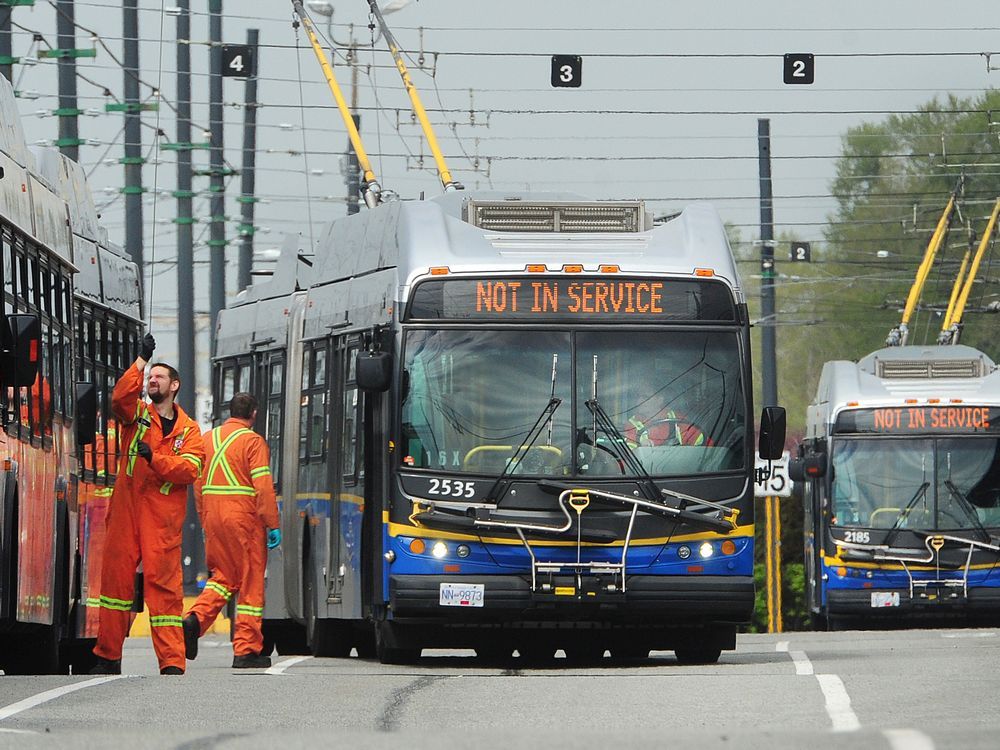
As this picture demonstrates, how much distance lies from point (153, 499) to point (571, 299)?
3170mm

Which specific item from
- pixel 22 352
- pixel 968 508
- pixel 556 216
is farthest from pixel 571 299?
pixel 968 508

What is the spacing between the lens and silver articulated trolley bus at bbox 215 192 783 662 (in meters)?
16.4

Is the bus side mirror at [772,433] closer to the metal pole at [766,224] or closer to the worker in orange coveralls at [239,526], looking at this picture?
the worker in orange coveralls at [239,526]

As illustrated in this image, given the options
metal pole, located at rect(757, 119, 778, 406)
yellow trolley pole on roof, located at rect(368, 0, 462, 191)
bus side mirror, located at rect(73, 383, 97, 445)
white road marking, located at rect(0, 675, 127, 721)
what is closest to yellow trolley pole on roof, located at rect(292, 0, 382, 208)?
yellow trolley pole on roof, located at rect(368, 0, 462, 191)

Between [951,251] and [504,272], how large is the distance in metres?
50.9

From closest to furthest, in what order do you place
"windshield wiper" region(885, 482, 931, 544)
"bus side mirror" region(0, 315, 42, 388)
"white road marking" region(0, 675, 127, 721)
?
"white road marking" region(0, 675, 127, 721) < "bus side mirror" region(0, 315, 42, 388) < "windshield wiper" region(885, 482, 931, 544)

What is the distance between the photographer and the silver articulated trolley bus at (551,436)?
16.4 meters

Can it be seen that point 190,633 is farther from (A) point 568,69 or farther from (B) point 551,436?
(A) point 568,69

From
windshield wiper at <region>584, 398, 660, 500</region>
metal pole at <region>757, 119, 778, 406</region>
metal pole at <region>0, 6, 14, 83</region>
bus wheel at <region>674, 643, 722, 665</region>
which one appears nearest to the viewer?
windshield wiper at <region>584, 398, 660, 500</region>

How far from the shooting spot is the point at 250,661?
16672mm

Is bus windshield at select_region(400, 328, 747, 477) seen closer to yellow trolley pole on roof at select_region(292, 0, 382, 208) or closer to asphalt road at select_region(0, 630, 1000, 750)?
asphalt road at select_region(0, 630, 1000, 750)

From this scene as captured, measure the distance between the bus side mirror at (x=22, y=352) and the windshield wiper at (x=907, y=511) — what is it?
1647 centimetres

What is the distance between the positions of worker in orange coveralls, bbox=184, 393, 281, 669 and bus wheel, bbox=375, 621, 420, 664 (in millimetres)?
858

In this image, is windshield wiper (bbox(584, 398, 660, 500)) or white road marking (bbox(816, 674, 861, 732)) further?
windshield wiper (bbox(584, 398, 660, 500))
